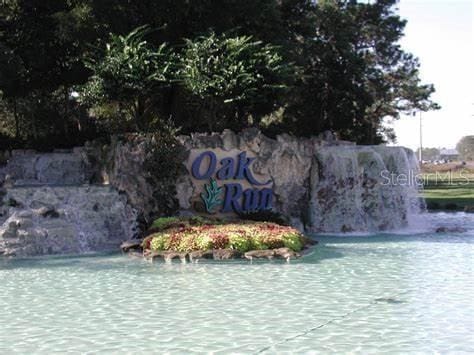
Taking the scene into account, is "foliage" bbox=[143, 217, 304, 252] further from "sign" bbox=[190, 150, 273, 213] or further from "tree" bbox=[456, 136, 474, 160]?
"tree" bbox=[456, 136, 474, 160]

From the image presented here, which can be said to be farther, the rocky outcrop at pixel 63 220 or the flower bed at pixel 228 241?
the rocky outcrop at pixel 63 220

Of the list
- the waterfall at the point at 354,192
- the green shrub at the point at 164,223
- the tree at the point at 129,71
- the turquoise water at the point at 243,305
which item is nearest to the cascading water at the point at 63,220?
the green shrub at the point at 164,223

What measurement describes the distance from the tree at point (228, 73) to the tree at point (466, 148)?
103m

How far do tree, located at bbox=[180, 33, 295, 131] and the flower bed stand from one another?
16.2ft

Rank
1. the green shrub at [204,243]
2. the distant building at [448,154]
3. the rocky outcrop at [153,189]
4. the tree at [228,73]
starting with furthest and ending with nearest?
the distant building at [448,154] < the tree at [228,73] < the rocky outcrop at [153,189] < the green shrub at [204,243]

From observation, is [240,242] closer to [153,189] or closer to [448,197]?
[153,189]

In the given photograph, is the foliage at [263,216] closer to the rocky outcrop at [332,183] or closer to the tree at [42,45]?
the rocky outcrop at [332,183]

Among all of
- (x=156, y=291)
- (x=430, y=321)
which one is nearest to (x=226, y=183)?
(x=156, y=291)

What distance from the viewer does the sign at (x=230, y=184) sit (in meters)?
18.8

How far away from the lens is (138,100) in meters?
21.3

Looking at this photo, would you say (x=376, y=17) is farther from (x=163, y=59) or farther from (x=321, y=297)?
(x=321, y=297)

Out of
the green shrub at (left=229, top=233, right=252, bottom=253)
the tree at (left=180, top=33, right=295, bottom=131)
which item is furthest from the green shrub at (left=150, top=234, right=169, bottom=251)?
the tree at (left=180, top=33, right=295, bottom=131)

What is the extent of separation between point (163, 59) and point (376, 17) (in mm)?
17785

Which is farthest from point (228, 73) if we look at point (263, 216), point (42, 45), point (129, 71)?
point (42, 45)
